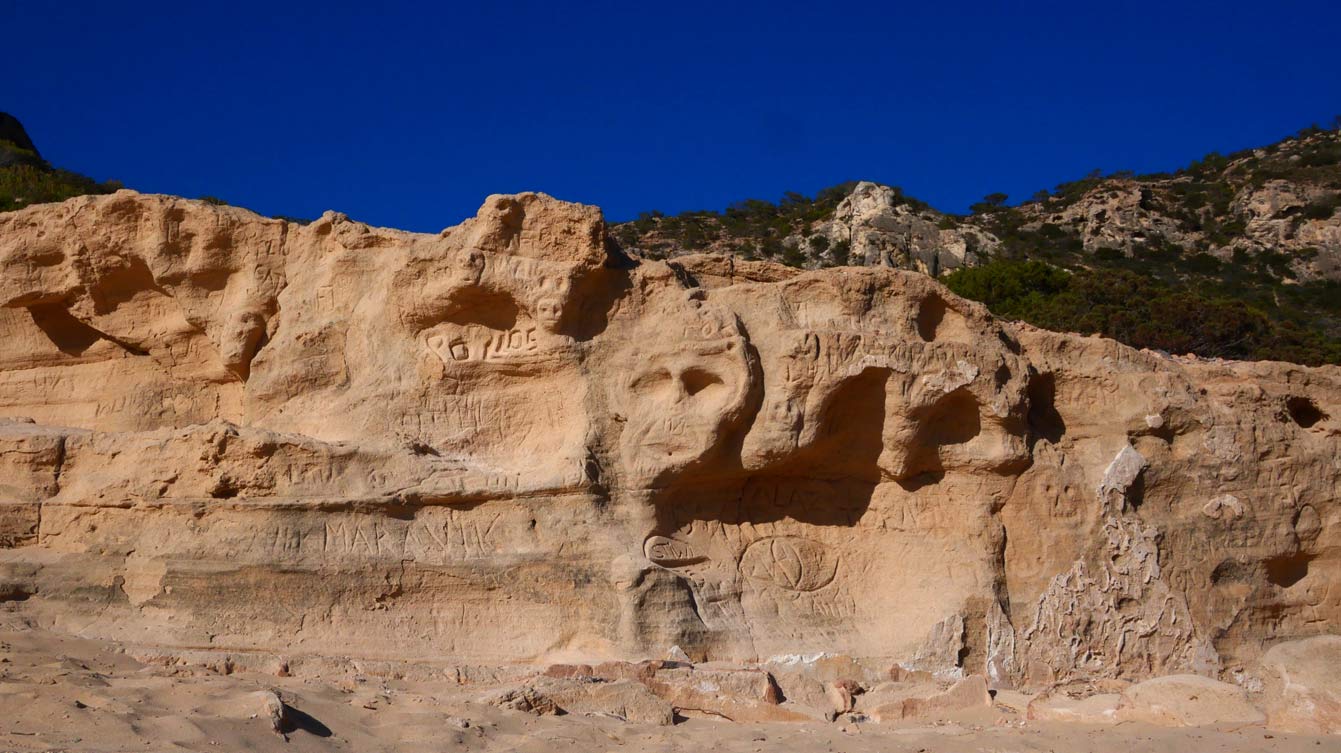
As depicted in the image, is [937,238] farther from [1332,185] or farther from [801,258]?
[1332,185]

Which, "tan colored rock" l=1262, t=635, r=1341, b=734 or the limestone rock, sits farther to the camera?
the limestone rock

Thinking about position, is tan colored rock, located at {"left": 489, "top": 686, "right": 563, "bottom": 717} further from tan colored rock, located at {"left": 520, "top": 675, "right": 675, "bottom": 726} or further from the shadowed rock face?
the shadowed rock face

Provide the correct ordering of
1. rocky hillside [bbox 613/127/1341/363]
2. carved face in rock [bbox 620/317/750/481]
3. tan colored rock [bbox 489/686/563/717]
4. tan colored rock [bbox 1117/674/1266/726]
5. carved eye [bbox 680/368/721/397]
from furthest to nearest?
rocky hillside [bbox 613/127/1341/363] < carved eye [bbox 680/368/721/397] < carved face in rock [bbox 620/317/750/481] < tan colored rock [bbox 1117/674/1266/726] < tan colored rock [bbox 489/686/563/717]

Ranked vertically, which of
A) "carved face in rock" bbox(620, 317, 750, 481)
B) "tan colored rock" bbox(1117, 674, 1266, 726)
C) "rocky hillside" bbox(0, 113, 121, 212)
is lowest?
"tan colored rock" bbox(1117, 674, 1266, 726)

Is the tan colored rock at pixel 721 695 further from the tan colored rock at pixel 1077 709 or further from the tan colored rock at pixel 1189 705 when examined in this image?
the tan colored rock at pixel 1189 705

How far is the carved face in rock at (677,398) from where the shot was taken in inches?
350

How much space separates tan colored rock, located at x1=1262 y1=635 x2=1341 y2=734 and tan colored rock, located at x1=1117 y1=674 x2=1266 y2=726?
14 centimetres

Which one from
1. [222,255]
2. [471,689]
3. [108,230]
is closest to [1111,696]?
[471,689]

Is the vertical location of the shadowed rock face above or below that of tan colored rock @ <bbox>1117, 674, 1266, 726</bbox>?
above

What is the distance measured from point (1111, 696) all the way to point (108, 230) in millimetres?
8139

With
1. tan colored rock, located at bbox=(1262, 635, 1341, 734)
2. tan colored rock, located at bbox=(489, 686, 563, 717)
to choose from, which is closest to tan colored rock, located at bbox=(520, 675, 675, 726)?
tan colored rock, located at bbox=(489, 686, 563, 717)

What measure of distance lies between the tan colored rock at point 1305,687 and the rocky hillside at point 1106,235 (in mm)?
13581

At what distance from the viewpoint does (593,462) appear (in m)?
8.79

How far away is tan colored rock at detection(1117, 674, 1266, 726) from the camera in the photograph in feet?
25.1
